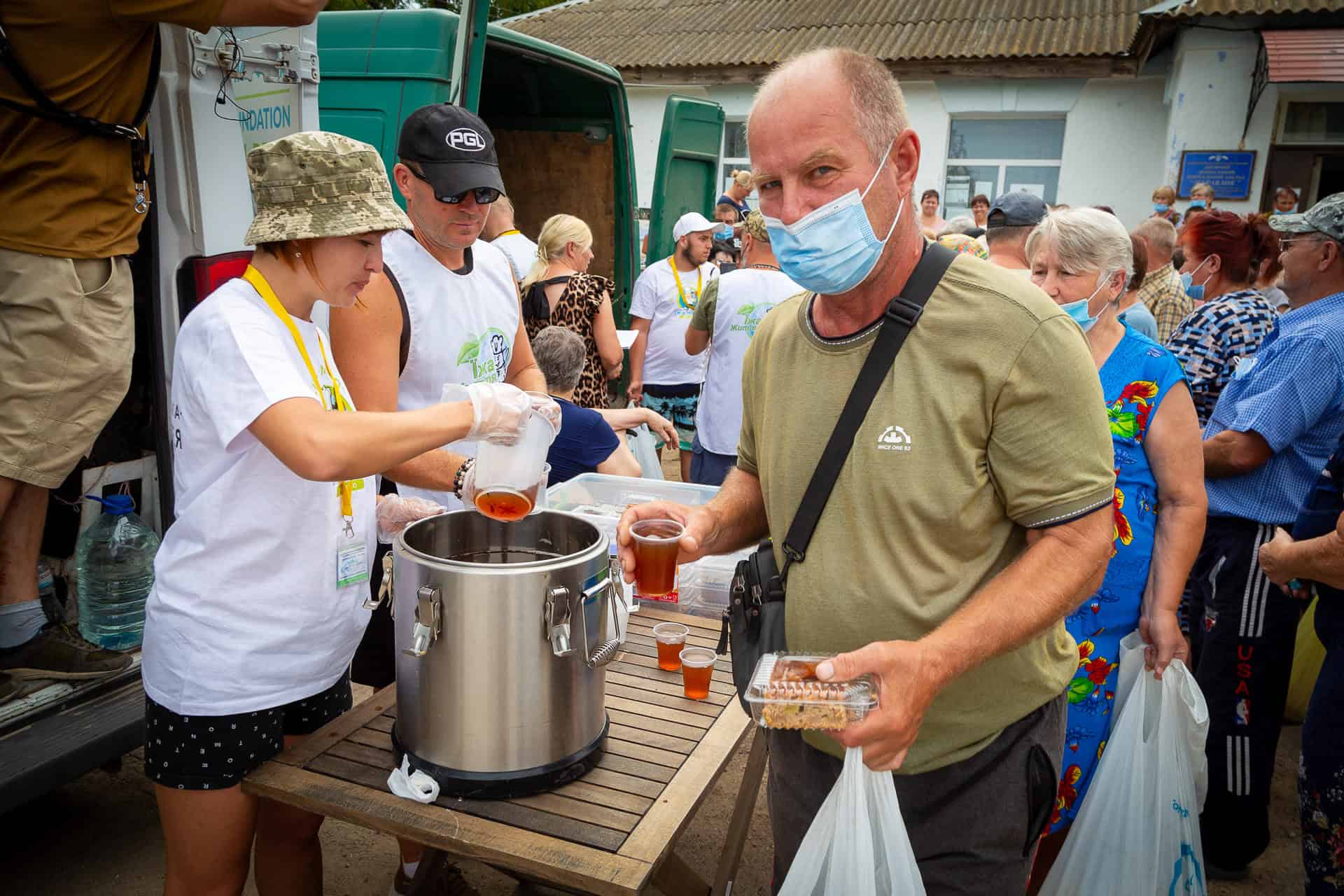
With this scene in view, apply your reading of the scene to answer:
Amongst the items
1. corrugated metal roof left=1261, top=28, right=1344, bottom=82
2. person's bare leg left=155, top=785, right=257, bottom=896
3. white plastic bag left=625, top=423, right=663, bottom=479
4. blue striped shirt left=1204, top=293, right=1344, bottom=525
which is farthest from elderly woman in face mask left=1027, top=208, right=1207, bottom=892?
corrugated metal roof left=1261, top=28, right=1344, bottom=82

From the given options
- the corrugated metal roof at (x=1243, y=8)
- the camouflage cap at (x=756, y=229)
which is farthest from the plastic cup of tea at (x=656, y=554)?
the corrugated metal roof at (x=1243, y=8)

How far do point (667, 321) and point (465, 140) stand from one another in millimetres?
3701

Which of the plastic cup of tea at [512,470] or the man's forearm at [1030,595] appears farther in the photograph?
the plastic cup of tea at [512,470]

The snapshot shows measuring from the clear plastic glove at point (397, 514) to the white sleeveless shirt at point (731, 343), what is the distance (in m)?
2.59

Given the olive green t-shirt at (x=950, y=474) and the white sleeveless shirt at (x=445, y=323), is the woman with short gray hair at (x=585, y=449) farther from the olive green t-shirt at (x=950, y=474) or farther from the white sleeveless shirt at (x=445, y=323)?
the olive green t-shirt at (x=950, y=474)

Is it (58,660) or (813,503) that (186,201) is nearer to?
(58,660)

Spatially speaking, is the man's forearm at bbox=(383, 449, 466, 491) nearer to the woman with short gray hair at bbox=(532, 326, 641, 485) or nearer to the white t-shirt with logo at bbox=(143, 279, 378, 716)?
the white t-shirt with logo at bbox=(143, 279, 378, 716)

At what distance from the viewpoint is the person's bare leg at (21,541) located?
2.66 meters

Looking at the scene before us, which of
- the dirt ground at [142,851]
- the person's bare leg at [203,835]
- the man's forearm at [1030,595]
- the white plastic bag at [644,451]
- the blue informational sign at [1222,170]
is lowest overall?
the dirt ground at [142,851]

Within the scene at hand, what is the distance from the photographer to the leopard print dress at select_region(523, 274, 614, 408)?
5.70 meters

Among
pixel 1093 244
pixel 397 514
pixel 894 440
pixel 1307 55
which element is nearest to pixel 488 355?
pixel 397 514

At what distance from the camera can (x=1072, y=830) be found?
247cm

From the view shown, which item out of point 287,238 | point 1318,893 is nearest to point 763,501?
point 287,238

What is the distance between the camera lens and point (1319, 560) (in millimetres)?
2375
